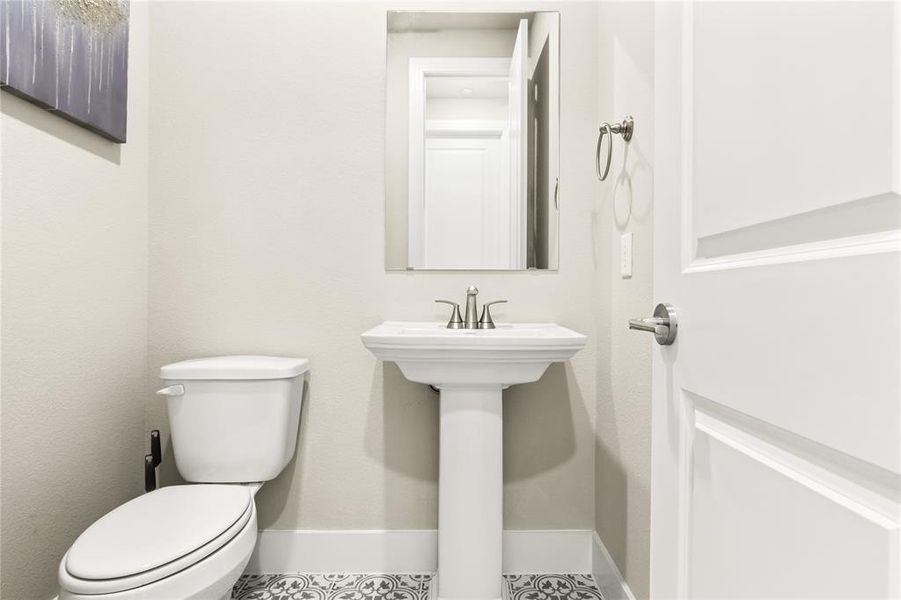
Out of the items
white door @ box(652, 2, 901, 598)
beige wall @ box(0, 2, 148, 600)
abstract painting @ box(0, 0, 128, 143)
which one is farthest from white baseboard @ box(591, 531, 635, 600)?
abstract painting @ box(0, 0, 128, 143)

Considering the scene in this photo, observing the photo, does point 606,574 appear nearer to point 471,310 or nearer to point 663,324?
point 471,310

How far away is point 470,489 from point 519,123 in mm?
1194

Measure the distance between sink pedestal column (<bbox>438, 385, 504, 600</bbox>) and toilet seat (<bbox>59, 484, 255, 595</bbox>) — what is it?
1.73ft

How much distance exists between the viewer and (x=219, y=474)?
145cm

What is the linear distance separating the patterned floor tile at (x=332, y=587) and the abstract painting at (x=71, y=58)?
1.47 m

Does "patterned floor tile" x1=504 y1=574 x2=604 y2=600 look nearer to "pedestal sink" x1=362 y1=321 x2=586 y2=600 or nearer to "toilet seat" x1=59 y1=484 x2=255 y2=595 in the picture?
"pedestal sink" x1=362 y1=321 x2=586 y2=600

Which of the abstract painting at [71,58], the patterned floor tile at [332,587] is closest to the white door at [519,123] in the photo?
the patterned floor tile at [332,587]

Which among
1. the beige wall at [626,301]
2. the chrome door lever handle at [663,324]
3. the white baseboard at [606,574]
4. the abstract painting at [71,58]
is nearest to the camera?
the chrome door lever handle at [663,324]

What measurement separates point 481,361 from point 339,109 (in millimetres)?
1023

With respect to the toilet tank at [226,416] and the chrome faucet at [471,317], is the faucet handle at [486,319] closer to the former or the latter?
the chrome faucet at [471,317]

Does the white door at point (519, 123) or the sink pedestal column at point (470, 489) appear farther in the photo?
the white door at point (519, 123)

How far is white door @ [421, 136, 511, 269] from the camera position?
1.65 metres

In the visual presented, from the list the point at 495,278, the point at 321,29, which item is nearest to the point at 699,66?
the point at 495,278

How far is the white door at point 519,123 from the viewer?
1648 millimetres
